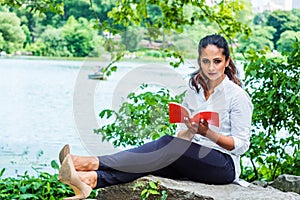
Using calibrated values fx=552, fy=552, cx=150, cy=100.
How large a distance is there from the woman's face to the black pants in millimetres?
317

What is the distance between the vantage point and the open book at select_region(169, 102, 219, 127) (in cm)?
220

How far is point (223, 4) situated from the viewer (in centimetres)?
415

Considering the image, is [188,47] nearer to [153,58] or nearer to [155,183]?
[153,58]

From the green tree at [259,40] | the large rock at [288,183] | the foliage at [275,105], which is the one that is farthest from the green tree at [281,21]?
the large rock at [288,183]

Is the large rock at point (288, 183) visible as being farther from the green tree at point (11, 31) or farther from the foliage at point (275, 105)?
the green tree at point (11, 31)

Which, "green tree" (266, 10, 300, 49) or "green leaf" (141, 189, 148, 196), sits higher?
"green tree" (266, 10, 300, 49)

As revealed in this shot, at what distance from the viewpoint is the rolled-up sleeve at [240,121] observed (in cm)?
232

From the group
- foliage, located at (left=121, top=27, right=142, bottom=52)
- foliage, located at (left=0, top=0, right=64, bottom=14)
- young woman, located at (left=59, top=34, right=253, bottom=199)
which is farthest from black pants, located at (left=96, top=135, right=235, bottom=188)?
foliage, located at (left=0, top=0, right=64, bottom=14)

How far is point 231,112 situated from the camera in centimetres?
236

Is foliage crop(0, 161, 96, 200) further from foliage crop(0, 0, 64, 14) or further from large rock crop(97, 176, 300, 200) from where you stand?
foliage crop(0, 0, 64, 14)

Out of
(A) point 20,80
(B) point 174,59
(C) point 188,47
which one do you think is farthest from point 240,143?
(A) point 20,80

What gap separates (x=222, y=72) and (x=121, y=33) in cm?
162

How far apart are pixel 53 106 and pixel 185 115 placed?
7492 mm

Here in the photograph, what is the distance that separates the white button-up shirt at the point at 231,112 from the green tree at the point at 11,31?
6237mm
